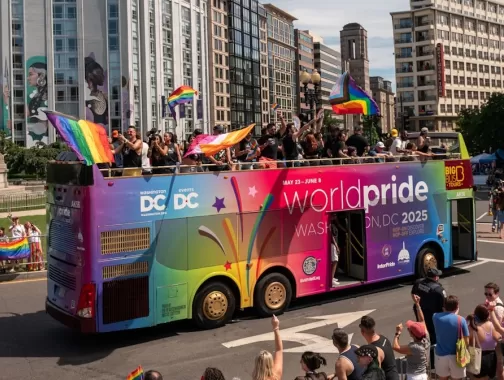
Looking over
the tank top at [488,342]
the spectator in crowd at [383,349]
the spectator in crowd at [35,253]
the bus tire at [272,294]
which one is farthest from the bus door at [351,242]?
the spectator in crowd at [35,253]

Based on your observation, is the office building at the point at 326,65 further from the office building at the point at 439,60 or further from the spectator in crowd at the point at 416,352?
the spectator in crowd at the point at 416,352

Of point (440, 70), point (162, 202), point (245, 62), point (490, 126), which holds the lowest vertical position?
point (162, 202)

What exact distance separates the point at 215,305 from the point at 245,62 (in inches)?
4705

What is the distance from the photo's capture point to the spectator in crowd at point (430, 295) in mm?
8805

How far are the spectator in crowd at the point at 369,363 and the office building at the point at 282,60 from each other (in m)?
133

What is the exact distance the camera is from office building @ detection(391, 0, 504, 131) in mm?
113250

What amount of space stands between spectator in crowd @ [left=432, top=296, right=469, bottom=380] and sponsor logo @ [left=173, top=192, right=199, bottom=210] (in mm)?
5425

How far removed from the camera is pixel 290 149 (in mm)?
13438

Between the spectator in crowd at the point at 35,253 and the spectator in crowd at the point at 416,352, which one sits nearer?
the spectator in crowd at the point at 416,352

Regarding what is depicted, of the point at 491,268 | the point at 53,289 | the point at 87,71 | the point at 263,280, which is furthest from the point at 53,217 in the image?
the point at 87,71

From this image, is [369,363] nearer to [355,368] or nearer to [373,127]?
[355,368]

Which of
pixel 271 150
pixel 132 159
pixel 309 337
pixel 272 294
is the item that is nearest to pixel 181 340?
pixel 272 294

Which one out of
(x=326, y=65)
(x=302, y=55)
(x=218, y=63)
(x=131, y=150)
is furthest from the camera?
(x=326, y=65)

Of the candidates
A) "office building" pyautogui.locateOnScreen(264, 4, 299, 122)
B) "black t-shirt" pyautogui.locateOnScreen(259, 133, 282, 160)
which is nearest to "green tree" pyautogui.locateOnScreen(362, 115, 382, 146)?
"black t-shirt" pyautogui.locateOnScreen(259, 133, 282, 160)
